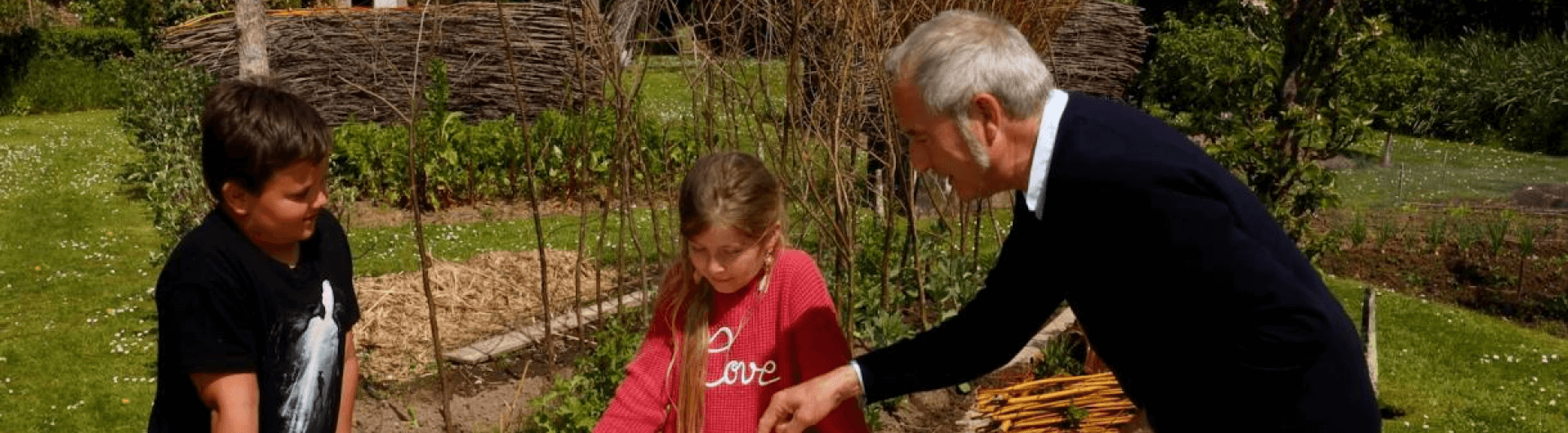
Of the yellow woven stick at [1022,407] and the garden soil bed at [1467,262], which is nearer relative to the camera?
the yellow woven stick at [1022,407]

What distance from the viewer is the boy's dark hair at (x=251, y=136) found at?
2432mm

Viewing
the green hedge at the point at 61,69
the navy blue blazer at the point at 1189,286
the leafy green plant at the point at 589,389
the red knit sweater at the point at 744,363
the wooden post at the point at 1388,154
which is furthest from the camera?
the green hedge at the point at 61,69

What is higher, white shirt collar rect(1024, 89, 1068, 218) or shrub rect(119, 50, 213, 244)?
white shirt collar rect(1024, 89, 1068, 218)

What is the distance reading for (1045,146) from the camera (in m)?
2.17

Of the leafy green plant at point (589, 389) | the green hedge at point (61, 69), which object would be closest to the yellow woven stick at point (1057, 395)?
the leafy green plant at point (589, 389)

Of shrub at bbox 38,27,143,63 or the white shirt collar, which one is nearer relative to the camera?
the white shirt collar

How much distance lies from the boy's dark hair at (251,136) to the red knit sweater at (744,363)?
809 millimetres

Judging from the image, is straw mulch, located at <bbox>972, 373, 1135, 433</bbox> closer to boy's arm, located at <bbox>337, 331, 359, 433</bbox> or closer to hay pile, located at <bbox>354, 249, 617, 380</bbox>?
hay pile, located at <bbox>354, 249, 617, 380</bbox>

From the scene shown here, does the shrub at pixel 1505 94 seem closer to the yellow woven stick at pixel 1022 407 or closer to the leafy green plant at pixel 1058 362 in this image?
the leafy green plant at pixel 1058 362

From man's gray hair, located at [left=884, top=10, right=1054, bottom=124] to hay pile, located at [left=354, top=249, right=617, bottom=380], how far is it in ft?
11.7

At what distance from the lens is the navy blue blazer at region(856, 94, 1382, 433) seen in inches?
82.0

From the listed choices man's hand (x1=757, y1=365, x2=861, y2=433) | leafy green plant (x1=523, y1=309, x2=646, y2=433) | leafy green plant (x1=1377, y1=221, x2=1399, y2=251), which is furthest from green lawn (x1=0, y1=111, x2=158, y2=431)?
leafy green plant (x1=1377, y1=221, x2=1399, y2=251)

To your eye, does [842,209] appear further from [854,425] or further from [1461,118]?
[1461,118]

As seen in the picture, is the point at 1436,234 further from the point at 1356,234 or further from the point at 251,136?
the point at 251,136
